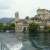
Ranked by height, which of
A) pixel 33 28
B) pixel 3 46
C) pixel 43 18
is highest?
pixel 43 18

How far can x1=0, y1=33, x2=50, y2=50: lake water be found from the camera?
2.91m

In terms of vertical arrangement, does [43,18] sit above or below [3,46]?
above

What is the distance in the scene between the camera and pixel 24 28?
2.92m

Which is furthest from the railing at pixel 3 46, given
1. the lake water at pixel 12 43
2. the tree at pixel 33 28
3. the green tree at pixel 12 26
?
the tree at pixel 33 28

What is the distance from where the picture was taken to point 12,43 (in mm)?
3016

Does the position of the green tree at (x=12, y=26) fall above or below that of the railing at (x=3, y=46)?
above

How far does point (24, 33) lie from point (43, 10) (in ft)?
1.71

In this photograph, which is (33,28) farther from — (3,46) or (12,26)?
(3,46)

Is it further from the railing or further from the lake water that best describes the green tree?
the railing

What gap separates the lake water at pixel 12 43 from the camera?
2908 millimetres

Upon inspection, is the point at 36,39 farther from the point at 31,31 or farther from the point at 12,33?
the point at 12,33

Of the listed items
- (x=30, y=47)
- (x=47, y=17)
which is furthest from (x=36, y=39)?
(x=47, y=17)

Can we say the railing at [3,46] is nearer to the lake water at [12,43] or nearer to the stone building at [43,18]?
the lake water at [12,43]

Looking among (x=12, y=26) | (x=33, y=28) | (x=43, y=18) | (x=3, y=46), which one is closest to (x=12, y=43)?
(x=3, y=46)
